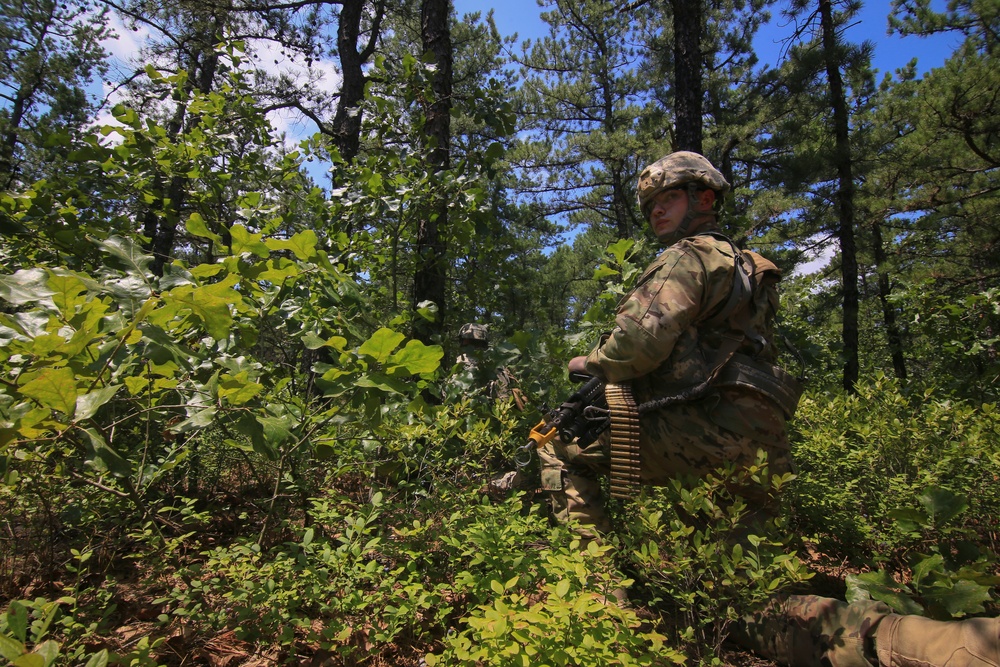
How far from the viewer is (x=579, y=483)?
243 centimetres

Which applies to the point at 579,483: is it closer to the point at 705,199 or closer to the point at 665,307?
the point at 665,307

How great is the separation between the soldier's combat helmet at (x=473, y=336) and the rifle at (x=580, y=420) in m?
1.48

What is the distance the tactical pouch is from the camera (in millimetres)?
2074

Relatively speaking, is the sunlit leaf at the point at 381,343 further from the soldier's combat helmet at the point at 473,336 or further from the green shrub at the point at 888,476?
the soldier's combat helmet at the point at 473,336

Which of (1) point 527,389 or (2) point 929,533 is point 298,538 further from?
(2) point 929,533

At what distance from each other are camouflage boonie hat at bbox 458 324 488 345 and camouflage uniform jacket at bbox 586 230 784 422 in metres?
1.60

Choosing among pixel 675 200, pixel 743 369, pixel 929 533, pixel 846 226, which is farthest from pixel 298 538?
pixel 846 226

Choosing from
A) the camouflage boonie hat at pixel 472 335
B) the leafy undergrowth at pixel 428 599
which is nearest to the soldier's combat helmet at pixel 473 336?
the camouflage boonie hat at pixel 472 335

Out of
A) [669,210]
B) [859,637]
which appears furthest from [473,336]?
[859,637]

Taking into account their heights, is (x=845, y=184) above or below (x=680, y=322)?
above

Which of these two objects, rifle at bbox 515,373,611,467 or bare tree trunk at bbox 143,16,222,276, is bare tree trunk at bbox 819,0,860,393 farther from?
bare tree trunk at bbox 143,16,222,276

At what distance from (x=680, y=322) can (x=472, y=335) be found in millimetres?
1964

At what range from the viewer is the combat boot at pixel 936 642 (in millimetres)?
1281

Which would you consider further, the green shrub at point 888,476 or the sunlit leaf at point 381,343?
the green shrub at point 888,476
